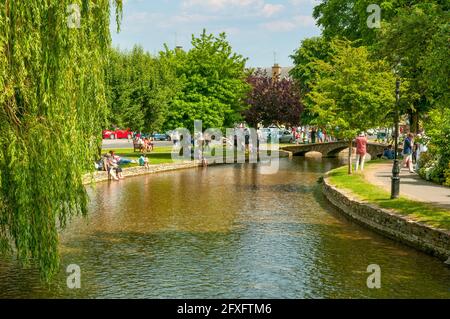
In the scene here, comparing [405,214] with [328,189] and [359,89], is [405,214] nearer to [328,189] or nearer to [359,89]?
[328,189]

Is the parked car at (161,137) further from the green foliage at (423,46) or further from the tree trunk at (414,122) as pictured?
the green foliage at (423,46)

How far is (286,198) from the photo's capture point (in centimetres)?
2438

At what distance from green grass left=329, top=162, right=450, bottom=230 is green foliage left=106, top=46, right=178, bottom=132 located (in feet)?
63.5

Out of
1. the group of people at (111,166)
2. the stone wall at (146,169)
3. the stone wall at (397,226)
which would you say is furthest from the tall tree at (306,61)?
the stone wall at (397,226)

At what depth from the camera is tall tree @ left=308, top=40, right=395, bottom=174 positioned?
28000 mm

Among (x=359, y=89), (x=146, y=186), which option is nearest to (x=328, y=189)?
(x=359, y=89)

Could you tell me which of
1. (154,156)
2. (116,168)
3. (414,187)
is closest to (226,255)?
(414,187)

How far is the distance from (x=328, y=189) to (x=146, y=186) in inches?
364

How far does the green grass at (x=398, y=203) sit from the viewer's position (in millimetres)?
15672

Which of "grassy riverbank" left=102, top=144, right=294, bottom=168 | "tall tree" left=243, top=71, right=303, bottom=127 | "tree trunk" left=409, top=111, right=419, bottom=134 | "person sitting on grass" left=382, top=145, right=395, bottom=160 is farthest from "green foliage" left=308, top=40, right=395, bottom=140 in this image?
"tall tree" left=243, top=71, right=303, bottom=127

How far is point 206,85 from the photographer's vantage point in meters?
43.8

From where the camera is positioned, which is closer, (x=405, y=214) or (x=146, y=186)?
(x=405, y=214)

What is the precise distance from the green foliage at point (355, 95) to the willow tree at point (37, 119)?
64.0ft

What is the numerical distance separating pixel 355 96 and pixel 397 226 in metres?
13.0
